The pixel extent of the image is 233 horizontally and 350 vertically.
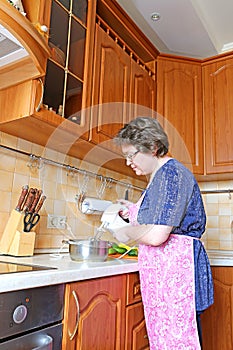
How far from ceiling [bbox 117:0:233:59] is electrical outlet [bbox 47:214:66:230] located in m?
1.42

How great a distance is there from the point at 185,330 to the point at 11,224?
77 centimetres

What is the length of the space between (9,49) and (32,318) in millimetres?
875

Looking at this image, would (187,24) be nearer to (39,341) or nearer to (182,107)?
(182,107)

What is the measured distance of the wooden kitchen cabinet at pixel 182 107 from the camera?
2.30 metres

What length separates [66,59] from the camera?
1.45 meters

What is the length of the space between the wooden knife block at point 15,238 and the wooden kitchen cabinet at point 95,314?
0.35 metres

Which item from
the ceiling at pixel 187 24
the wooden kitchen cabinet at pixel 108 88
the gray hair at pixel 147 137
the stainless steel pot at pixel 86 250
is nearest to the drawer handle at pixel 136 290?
the stainless steel pot at pixel 86 250

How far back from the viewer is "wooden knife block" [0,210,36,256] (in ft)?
4.17

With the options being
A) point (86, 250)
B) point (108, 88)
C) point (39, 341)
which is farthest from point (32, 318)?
point (108, 88)

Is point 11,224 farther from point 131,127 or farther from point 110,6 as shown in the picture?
point 110,6

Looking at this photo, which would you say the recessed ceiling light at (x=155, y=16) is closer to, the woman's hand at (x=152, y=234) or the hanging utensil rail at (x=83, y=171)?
the hanging utensil rail at (x=83, y=171)

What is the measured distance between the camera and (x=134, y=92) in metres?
1.97

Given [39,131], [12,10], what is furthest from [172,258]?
[12,10]

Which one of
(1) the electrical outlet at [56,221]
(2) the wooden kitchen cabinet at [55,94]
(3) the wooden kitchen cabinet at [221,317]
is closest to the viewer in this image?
(2) the wooden kitchen cabinet at [55,94]
